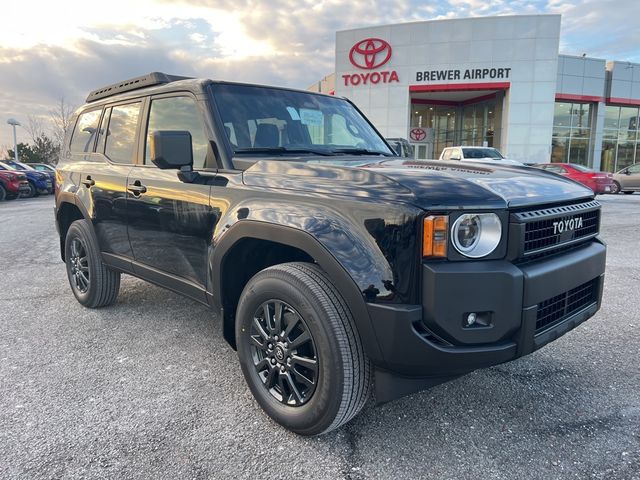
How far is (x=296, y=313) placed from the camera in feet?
7.68

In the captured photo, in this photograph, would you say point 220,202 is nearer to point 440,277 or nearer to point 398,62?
point 440,277

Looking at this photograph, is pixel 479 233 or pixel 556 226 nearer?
pixel 479 233

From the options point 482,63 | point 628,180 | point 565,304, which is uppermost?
point 482,63

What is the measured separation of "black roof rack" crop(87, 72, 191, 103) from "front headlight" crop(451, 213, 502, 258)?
8.24ft

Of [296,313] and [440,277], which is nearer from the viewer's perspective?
[440,277]

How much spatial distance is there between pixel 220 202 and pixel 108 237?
5.64ft

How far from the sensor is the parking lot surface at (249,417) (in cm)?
221

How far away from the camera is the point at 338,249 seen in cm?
215

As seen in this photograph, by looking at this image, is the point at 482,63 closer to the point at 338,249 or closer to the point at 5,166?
the point at 5,166

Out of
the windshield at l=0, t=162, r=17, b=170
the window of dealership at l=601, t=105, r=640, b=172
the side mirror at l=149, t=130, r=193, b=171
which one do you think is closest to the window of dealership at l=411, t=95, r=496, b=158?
the window of dealership at l=601, t=105, r=640, b=172

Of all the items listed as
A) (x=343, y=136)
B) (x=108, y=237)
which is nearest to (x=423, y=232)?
(x=343, y=136)

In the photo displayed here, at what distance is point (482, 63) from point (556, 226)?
28064 mm

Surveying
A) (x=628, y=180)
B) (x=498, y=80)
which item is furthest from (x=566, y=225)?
(x=498, y=80)

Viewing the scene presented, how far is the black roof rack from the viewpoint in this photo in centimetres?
363
